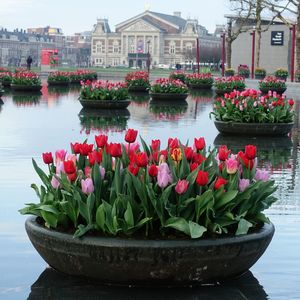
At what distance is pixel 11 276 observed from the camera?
5746 mm

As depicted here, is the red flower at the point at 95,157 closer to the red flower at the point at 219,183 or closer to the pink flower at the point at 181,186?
the pink flower at the point at 181,186

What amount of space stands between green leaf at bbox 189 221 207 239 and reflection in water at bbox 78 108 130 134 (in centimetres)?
1171

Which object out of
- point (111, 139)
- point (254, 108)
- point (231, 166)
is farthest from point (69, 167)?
point (254, 108)

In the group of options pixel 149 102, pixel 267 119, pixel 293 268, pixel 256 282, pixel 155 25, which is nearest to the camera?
pixel 256 282

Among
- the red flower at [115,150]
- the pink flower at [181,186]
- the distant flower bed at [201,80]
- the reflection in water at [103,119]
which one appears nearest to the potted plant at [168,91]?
the reflection in water at [103,119]

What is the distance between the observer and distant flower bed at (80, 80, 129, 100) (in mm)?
23703

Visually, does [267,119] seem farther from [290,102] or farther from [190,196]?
[190,196]

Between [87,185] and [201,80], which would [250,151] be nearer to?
[87,185]

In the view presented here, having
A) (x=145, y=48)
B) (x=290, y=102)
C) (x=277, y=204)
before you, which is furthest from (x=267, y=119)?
(x=145, y=48)

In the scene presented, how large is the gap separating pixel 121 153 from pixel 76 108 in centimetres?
1995

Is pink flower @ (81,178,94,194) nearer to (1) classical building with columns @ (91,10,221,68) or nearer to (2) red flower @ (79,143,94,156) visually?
(2) red flower @ (79,143,94,156)

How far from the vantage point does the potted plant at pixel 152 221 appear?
5133 millimetres

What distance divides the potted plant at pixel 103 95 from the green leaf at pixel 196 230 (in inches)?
732

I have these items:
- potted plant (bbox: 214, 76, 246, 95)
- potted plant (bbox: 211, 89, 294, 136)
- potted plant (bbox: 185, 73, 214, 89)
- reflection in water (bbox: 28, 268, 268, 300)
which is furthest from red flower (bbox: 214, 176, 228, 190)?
potted plant (bbox: 185, 73, 214, 89)
